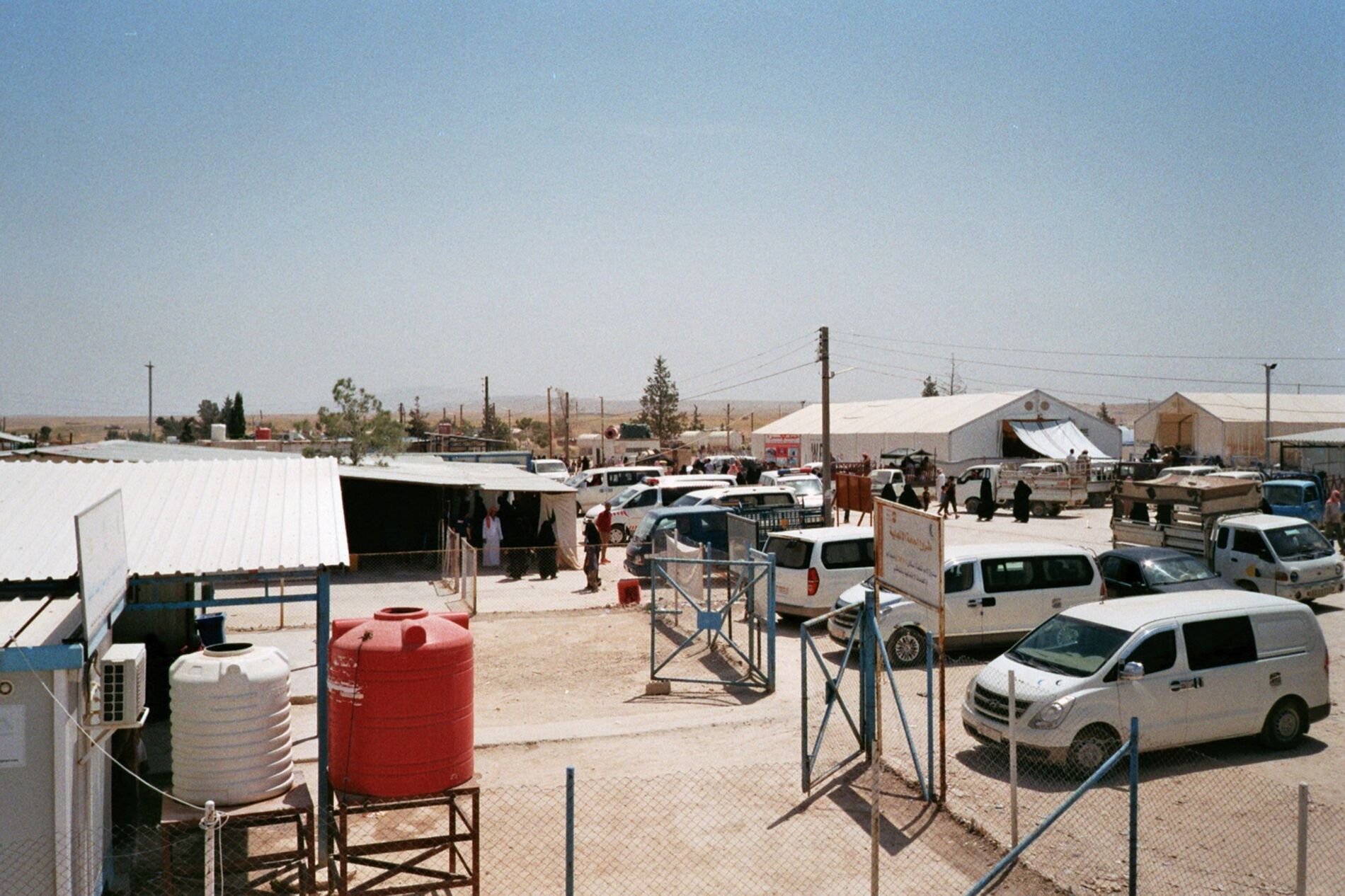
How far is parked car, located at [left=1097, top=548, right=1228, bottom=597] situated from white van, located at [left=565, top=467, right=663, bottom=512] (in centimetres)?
2131

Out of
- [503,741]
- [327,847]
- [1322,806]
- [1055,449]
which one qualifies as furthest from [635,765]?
[1055,449]

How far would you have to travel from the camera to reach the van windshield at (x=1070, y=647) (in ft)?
35.2

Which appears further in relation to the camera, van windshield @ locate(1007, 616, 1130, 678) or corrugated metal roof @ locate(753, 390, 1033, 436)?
corrugated metal roof @ locate(753, 390, 1033, 436)

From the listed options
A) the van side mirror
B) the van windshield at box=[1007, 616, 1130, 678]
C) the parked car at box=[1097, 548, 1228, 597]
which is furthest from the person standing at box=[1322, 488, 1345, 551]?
the van side mirror

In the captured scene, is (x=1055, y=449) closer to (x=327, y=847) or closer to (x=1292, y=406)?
(x=1292, y=406)

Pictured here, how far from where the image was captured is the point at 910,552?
397 inches

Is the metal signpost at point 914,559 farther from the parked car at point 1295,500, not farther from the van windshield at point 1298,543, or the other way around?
the parked car at point 1295,500

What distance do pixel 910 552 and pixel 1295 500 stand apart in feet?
75.1

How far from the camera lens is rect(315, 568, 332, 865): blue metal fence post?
8.69m

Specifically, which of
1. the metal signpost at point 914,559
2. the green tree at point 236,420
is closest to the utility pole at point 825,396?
the metal signpost at point 914,559

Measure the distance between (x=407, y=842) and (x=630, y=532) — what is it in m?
22.7

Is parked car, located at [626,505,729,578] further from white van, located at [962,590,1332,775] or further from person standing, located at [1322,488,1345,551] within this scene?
person standing, located at [1322,488,1345,551]

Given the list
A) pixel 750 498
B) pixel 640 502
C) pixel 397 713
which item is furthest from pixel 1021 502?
pixel 397 713

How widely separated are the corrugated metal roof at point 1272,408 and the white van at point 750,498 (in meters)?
44.6
